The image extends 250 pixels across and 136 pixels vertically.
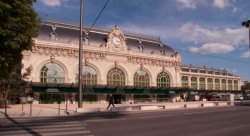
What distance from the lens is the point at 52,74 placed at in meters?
54.2

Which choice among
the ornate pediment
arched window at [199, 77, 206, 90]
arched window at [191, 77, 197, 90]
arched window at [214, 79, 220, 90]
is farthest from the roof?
arched window at [214, 79, 220, 90]

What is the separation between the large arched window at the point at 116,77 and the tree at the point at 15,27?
130ft

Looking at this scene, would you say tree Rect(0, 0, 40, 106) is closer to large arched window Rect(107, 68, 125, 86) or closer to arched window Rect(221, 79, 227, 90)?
large arched window Rect(107, 68, 125, 86)

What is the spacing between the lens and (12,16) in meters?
18.6

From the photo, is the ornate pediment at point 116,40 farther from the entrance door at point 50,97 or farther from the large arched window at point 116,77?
the entrance door at point 50,97

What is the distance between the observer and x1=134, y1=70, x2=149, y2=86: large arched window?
64875 millimetres

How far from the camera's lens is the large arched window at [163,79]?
68.8 meters

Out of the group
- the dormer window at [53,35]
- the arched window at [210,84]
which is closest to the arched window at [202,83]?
the arched window at [210,84]

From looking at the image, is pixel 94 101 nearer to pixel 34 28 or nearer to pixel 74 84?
pixel 74 84

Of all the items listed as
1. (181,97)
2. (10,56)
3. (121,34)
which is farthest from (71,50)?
(10,56)

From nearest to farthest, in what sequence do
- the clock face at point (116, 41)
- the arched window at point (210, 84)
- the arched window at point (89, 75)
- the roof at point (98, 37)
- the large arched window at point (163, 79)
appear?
the roof at point (98, 37)
the arched window at point (89, 75)
the clock face at point (116, 41)
the large arched window at point (163, 79)
the arched window at point (210, 84)

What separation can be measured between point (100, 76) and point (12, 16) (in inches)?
1613

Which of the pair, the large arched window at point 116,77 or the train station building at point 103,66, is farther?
the large arched window at point 116,77

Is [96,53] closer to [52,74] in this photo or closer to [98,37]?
[98,37]
